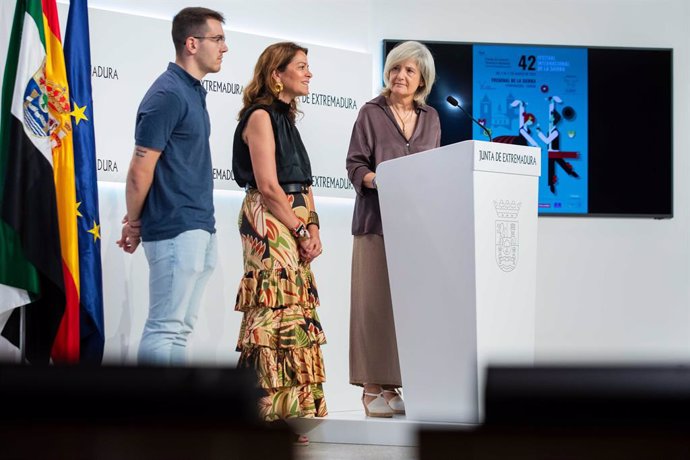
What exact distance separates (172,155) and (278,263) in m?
0.69

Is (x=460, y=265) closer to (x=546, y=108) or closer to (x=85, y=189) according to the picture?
(x=85, y=189)

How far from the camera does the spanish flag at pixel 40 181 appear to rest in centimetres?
388

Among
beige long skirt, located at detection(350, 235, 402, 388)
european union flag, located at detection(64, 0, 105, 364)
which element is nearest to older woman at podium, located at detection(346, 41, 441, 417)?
beige long skirt, located at detection(350, 235, 402, 388)

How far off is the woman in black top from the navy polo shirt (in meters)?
0.21

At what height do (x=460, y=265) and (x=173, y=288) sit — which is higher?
(x=460, y=265)

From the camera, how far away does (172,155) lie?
3854 mm

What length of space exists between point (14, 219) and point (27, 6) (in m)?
1.02

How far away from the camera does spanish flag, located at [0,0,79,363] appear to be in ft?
12.7

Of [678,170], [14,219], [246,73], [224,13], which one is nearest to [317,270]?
[246,73]

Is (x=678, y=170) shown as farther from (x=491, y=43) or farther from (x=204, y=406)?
(x=204, y=406)

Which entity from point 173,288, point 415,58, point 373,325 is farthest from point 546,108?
point 173,288

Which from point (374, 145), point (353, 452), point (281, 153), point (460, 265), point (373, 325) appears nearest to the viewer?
point (460, 265)

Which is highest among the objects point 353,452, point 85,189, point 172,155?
point 172,155

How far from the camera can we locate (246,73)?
5.19 meters
